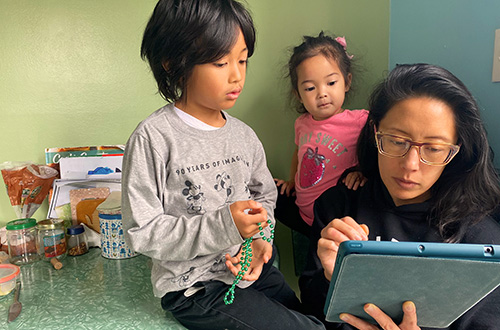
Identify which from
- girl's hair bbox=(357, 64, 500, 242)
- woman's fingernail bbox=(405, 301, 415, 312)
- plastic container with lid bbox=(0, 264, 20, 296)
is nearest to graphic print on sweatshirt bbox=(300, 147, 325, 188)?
girl's hair bbox=(357, 64, 500, 242)

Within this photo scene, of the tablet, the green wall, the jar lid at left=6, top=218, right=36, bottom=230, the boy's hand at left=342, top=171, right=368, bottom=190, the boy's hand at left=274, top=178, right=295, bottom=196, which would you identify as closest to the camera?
the tablet

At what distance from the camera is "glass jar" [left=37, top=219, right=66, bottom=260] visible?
A: 1.25 meters

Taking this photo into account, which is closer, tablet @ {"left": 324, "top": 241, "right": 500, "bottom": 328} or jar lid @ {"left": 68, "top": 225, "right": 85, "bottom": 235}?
tablet @ {"left": 324, "top": 241, "right": 500, "bottom": 328}

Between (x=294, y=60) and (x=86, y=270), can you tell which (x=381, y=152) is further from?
(x=86, y=270)

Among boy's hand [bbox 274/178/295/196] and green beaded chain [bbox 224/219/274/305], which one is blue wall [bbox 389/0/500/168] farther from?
green beaded chain [bbox 224/219/274/305]

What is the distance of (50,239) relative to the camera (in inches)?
49.3

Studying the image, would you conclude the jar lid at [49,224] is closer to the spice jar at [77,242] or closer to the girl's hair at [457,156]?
the spice jar at [77,242]

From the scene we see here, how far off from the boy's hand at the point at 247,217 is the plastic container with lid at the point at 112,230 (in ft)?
2.04

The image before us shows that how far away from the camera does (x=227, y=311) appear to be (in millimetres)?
851

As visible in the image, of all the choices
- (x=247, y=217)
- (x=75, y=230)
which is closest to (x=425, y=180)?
(x=247, y=217)

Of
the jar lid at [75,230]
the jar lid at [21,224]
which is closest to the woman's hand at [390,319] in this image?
the jar lid at [75,230]

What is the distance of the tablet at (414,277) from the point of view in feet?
1.74

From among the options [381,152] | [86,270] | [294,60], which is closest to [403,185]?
[381,152]

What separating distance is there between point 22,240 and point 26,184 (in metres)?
0.19
